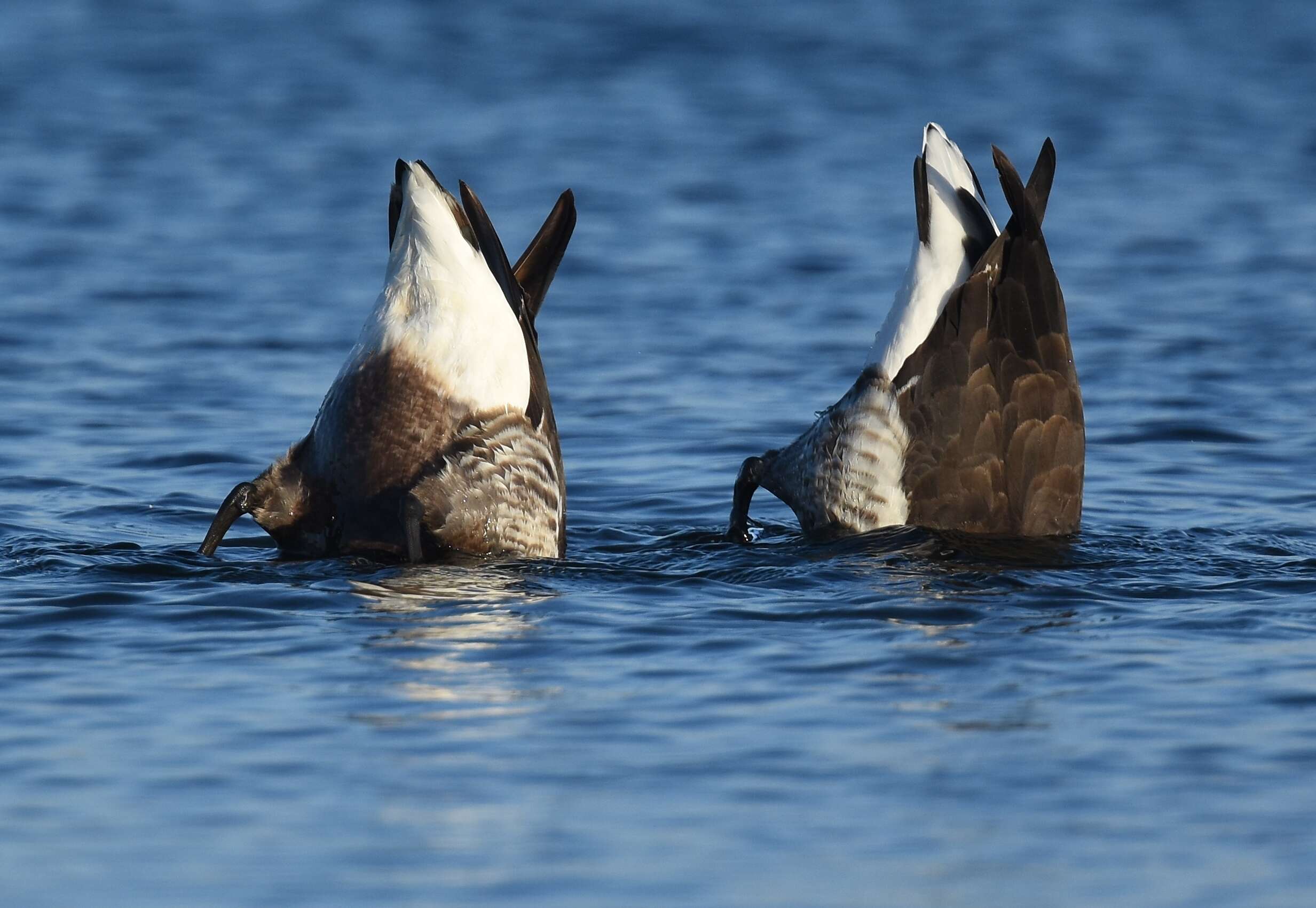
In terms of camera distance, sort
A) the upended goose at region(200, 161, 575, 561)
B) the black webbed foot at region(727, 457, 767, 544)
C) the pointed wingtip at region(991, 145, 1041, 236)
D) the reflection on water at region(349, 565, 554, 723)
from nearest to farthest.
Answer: the reflection on water at region(349, 565, 554, 723) < the upended goose at region(200, 161, 575, 561) < the pointed wingtip at region(991, 145, 1041, 236) < the black webbed foot at region(727, 457, 767, 544)

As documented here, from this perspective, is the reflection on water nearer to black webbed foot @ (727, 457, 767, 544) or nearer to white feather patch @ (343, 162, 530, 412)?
white feather patch @ (343, 162, 530, 412)

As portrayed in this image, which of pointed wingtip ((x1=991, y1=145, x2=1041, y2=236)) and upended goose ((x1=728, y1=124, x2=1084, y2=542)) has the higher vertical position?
pointed wingtip ((x1=991, y1=145, x2=1041, y2=236))

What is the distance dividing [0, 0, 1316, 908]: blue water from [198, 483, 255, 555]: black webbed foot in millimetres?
110

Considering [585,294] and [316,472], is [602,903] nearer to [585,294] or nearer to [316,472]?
[316,472]

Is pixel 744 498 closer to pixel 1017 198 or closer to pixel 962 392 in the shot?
pixel 962 392

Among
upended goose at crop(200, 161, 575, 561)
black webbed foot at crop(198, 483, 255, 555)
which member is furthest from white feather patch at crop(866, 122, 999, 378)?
black webbed foot at crop(198, 483, 255, 555)

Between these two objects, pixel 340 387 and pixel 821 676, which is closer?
pixel 821 676

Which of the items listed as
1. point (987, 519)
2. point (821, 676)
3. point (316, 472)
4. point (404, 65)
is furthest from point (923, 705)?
point (404, 65)

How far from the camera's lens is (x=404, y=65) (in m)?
22.4

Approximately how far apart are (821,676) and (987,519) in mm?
2148

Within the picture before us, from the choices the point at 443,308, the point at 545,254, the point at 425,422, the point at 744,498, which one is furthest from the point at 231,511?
the point at 744,498

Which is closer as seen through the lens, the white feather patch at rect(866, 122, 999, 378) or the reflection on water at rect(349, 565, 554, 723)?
the reflection on water at rect(349, 565, 554, 723)

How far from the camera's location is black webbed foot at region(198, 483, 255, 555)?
734 centimetres

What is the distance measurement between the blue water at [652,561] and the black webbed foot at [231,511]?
0.11 metres
